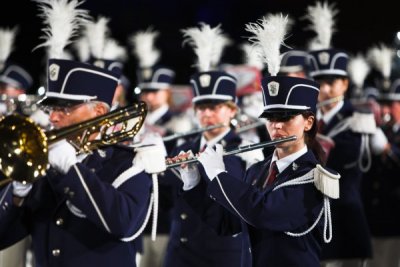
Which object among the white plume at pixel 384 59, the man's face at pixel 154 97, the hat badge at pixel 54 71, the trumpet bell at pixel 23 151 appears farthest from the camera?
the white plume at pixel 384 59

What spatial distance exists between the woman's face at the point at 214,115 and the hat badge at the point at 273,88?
152 cm

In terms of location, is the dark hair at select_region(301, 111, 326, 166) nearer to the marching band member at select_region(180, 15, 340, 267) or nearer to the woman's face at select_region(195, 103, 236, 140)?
the marching band member at select_region(180, 15, 340, 267)

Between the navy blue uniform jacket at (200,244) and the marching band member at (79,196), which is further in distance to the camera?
the navy blue uniform jacket at (200,244)

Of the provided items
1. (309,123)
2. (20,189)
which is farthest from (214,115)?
(20,189)

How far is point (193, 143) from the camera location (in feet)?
19.0

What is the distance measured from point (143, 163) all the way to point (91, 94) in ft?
1.54

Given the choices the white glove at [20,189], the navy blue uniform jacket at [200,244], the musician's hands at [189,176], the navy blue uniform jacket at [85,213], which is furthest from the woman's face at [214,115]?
the white glove at [20,189]

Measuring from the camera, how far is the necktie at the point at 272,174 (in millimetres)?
4113

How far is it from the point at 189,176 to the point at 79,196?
1326mm

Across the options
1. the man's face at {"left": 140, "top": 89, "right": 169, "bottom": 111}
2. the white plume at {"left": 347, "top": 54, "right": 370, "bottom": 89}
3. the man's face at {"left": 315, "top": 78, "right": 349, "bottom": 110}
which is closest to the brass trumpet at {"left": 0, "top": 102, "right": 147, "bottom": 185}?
the man's face at {"left": 315, "top": 78, "right": 349, "bottom": 110}

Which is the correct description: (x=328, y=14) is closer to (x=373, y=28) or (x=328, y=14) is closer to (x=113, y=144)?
(x=113, y=144)

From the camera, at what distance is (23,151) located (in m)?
3.46

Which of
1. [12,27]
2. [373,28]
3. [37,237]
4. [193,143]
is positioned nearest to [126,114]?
[37,237]

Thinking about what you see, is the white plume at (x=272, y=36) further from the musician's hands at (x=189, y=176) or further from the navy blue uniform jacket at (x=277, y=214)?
the musician's hands at (x=189, y=176)
